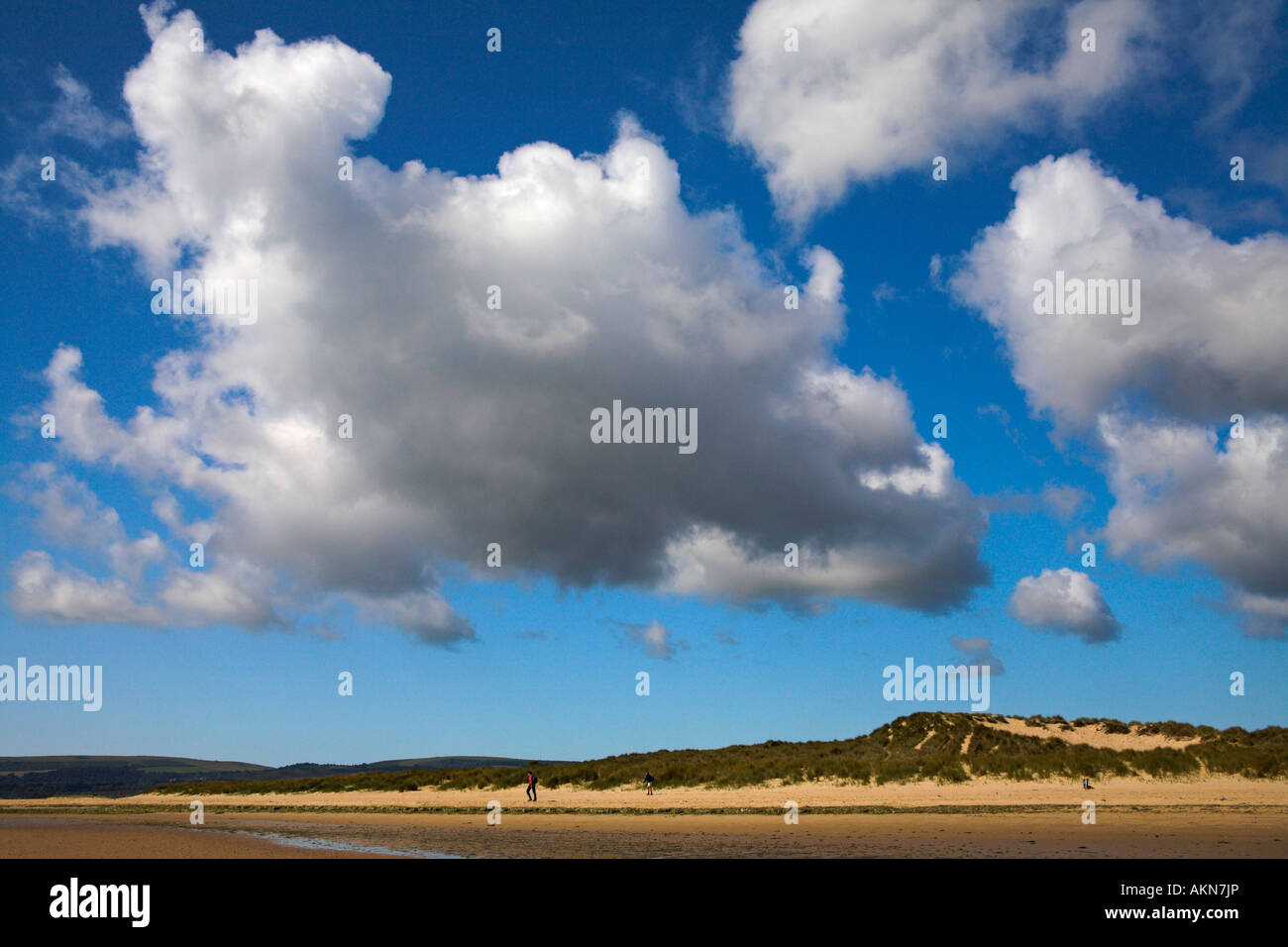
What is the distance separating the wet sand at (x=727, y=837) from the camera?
23.3 m

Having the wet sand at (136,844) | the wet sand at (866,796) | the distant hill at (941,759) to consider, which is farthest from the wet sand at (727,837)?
the distant hill at (941,759)

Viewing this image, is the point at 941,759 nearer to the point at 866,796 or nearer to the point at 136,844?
the point at 866,796

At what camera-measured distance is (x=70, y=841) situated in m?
33.1

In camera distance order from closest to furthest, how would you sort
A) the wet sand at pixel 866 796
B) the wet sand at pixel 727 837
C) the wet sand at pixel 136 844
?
the wet sand at pixel 727 837
the wet sand at pixel 136 844
the wet sand at pixel 866 796

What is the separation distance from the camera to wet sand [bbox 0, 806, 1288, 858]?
76.4 feet

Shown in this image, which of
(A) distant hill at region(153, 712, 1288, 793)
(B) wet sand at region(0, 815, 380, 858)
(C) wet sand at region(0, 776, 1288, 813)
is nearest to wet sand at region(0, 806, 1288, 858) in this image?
(B) wet sand at region(0, 815, 380, 858)

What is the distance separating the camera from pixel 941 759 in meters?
53.1

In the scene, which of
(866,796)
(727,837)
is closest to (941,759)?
(866,796)

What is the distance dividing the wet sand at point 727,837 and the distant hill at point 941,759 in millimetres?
15723

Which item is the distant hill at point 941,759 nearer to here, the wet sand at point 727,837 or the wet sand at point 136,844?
the wet sand at point 727,837

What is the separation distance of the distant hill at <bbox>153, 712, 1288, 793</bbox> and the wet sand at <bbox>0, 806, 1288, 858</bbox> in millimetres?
15723

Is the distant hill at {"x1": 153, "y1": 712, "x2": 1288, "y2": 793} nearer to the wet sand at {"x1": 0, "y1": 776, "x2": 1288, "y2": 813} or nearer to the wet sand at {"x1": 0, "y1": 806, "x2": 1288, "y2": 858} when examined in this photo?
the wet sand at {"x1": 0, "y1": 776, "x2": 1288, "y2": 813}
